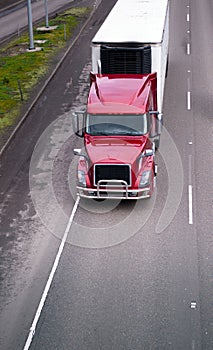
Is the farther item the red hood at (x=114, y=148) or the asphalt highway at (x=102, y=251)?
the red hood at (x=114, y=148)

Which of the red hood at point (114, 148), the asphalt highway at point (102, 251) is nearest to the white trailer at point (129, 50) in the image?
the asphalt highway at point (102, 251)

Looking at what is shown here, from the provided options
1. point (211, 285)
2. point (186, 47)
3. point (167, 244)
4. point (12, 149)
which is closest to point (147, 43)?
point (12, 149)

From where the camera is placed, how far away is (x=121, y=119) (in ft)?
57.8

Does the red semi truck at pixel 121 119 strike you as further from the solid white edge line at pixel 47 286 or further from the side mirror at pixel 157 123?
the solid white edge line at pixel 47 286

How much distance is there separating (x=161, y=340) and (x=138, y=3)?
19088mm

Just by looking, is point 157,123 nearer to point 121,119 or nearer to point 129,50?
point 121,119

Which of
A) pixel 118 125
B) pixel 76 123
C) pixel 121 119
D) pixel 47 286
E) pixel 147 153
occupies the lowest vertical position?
pixel 47 286

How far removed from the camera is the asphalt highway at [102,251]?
475 inches

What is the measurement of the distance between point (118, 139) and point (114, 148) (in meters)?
0.48

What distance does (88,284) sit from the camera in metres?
13.6

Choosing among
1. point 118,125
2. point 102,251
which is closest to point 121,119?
point 118,125

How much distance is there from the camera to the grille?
54.1ft

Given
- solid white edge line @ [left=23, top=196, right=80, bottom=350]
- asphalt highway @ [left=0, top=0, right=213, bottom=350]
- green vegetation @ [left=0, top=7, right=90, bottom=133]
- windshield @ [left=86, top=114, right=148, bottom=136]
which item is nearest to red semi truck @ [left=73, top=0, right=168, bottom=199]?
windshield @ [left=86, top=114, right=148, bottom=136]

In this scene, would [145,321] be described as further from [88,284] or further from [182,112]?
[182,112]
